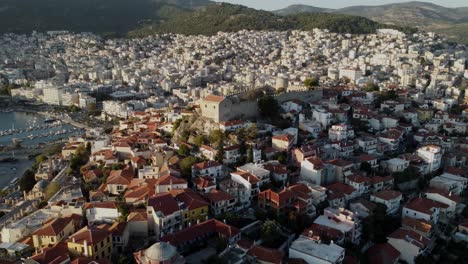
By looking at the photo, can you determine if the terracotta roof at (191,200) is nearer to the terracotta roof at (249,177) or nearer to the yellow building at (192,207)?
the yellow building at (192,207)

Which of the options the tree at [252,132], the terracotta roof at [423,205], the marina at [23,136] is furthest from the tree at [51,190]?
the terracotta roof at [423,205]

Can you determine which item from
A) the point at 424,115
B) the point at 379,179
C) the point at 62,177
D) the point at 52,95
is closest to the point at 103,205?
the point at 62,177

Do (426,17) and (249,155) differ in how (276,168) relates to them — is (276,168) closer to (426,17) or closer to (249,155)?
(249,155)

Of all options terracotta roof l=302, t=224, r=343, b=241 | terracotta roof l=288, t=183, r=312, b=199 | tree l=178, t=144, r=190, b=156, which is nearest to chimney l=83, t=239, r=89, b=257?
terracotta roof l=302, t=224, r=343, b=241

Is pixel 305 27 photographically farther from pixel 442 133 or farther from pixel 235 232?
pixel 235 232

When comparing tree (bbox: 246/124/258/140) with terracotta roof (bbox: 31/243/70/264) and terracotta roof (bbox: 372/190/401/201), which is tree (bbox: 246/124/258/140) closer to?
terracotta roof (bbox: 372/190/401/201)
